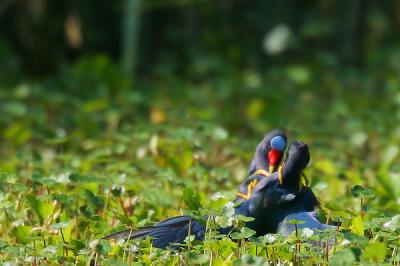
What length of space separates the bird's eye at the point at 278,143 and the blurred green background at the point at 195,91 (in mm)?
471

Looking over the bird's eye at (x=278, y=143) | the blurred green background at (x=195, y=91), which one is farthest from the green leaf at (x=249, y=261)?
the blurred green background at (x=195, y=91)

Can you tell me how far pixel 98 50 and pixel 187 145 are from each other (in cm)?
576

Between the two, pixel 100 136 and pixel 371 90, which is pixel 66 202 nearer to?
pixel 100 136

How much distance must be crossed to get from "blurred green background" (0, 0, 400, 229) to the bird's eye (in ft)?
1.55

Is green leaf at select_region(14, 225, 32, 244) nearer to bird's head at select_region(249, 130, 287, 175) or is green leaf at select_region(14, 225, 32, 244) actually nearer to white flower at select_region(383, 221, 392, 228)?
bird's head at select_region(249, 130, 287, 175)

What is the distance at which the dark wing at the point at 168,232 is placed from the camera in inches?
190

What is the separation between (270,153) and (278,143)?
0.06m

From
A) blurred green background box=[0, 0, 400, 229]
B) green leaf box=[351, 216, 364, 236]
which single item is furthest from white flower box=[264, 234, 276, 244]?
blurred green background box=[0, 0, 400, 229]

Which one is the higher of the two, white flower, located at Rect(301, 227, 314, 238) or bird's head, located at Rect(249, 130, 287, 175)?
bird's head, located at Rect(249, 130, 287, 175)

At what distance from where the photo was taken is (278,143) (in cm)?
526

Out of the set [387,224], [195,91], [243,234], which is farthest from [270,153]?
[195,91]

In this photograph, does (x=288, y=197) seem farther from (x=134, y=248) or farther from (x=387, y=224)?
(x=134, y=248)

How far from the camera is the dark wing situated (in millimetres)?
4832

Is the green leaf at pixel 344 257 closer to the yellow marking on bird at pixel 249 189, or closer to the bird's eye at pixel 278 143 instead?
the yellow marking on bird at pixel 249 189
